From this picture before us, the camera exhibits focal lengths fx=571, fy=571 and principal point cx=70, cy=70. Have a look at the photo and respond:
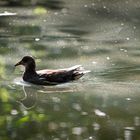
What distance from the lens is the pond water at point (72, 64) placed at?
29.0ft

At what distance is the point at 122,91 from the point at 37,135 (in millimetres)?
2752

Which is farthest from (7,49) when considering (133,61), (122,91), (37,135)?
(37,135)

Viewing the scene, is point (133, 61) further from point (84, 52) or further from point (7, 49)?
point (7, 49)

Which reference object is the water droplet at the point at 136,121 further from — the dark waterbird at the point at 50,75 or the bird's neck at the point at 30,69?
the bird's neck at the point at 30,69

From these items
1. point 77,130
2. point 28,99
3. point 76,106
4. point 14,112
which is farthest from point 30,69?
point 77,130

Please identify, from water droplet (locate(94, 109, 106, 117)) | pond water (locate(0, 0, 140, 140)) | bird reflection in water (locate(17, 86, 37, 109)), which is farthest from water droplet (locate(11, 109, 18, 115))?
water droplet (locate(94, 109, 106, 117))

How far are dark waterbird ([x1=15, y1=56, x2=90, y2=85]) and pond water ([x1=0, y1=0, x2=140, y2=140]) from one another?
15cm

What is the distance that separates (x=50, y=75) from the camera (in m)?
11.3

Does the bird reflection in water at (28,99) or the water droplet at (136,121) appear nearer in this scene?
the water droplet at (136,121)

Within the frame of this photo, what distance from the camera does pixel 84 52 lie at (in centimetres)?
1389

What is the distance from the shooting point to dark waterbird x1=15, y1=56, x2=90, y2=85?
37.3 feet

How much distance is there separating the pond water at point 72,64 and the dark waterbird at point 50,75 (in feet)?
0.49

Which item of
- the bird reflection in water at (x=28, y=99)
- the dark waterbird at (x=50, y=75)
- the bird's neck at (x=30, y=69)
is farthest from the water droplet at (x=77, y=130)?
the bird's neck at (x=30, y=69)

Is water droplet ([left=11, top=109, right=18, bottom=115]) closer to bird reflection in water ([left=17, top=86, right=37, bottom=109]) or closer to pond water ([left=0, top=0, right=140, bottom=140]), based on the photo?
pond water ([left=0, top=0, right=140, bottom=140])
